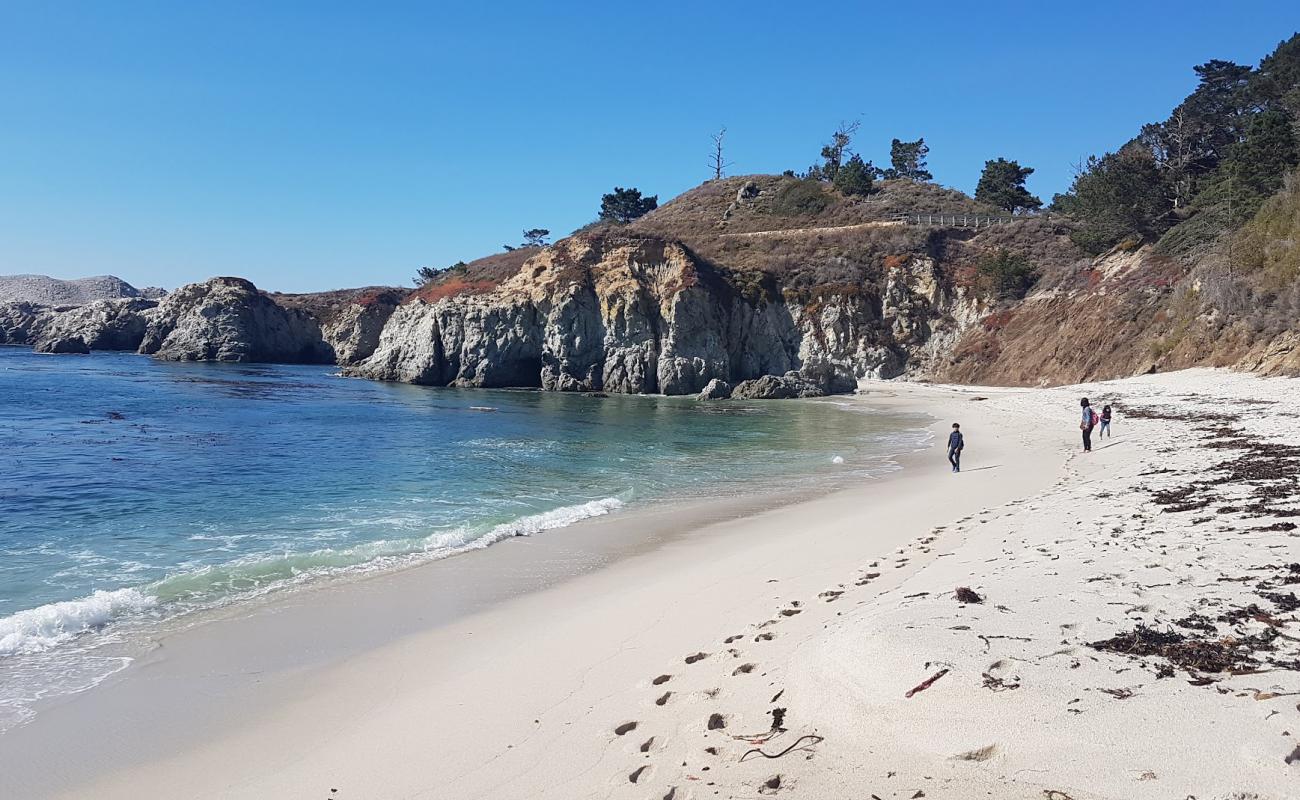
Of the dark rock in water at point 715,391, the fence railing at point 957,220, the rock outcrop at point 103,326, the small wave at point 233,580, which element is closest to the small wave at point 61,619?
the small wave at point 233,580

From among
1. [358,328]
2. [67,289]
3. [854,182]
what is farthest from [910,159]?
[67,289]

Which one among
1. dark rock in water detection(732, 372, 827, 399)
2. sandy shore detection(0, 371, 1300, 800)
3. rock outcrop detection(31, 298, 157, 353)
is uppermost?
rock outcrop detection(31, 298, 157, 353)

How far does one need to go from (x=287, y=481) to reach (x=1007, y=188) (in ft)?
272

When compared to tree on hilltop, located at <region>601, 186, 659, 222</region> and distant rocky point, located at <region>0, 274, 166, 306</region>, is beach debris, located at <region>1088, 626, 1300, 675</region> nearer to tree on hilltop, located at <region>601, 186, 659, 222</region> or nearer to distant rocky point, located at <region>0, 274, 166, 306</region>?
tree on hilltop, located at <region>601, 186, 659, 222</region>

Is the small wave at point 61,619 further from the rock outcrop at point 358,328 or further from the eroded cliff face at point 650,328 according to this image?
the rock outcrop at point 358,328

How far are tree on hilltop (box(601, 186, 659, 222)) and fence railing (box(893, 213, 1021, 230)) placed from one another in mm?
47521

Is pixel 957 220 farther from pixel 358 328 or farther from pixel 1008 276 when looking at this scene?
pixel 358 328

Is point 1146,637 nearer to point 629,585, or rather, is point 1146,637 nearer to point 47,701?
point 629,585

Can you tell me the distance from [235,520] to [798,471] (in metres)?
13.4

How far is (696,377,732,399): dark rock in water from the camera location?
48.6 m

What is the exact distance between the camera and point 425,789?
459cm

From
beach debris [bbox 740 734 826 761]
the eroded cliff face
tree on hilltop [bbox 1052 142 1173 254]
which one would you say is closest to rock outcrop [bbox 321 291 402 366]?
the eroded cliff face

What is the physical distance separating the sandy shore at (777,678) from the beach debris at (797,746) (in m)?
0.01

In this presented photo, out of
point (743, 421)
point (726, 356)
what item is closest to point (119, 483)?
point (743, 421)
